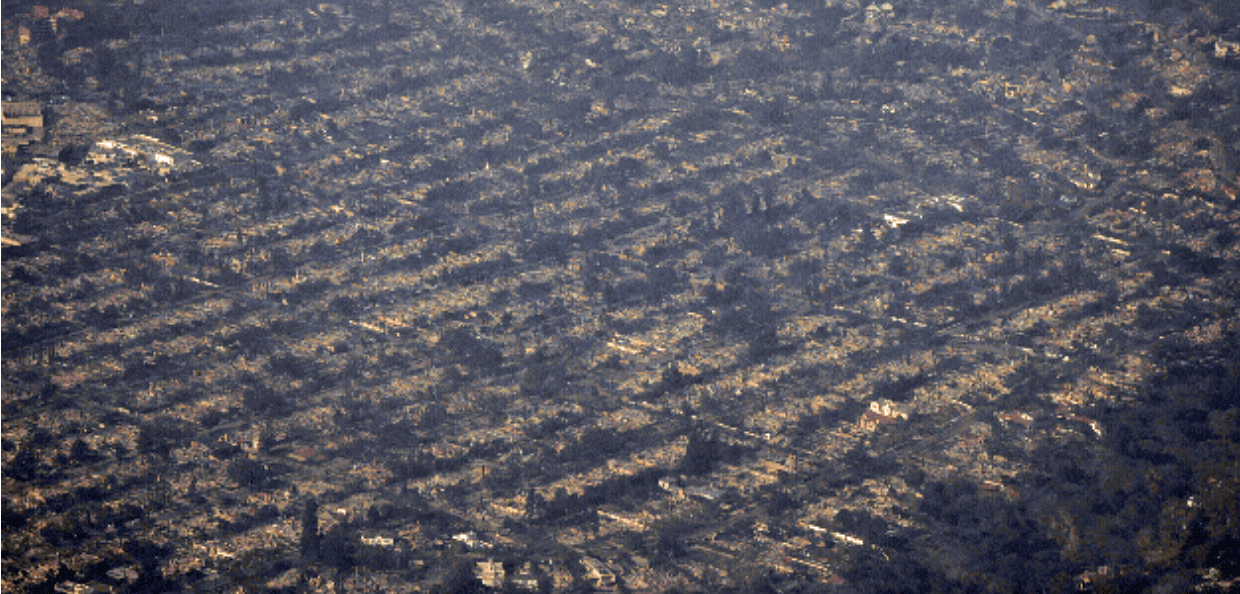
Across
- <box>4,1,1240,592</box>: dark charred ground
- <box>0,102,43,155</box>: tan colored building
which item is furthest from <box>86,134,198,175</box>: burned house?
<box>0,102,43,155</box>: tan colored building

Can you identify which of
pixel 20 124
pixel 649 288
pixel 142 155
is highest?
pixel 20 124

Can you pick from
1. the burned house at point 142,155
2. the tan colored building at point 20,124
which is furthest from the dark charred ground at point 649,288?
the tan colored building at point 20,124

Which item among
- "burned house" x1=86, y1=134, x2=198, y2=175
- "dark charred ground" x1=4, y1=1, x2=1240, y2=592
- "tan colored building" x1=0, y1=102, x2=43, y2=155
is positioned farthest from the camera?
"tan colored building" x1=0, y1=102, x2=43, y2=155

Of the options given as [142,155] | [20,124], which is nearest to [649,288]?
[142,155]

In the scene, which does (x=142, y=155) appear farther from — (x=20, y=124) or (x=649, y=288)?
(x=649, y=288)

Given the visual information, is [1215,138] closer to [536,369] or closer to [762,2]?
[762,2]

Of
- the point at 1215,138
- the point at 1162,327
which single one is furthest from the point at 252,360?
the point at 1215,138

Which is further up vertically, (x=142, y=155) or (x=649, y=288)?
(x=142, y=155)

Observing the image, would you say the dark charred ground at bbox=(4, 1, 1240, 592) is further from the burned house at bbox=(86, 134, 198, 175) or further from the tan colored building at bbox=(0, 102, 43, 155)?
the tan colored building at bbox=(0, 102, 43, 155)
